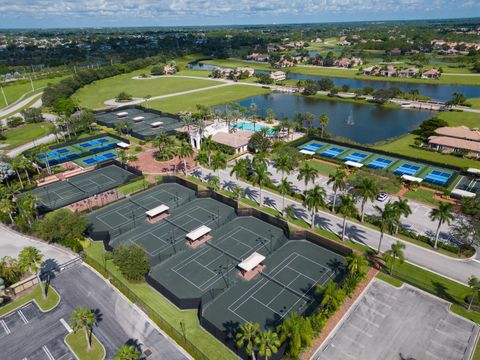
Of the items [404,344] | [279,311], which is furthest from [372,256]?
[279,311]

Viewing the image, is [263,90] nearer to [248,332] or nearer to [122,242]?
[122,242]

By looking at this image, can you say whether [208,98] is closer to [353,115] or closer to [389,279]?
[353,115]

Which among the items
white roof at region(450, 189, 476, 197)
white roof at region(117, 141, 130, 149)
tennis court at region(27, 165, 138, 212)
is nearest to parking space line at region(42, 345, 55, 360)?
tennis court at region(27, 165, 138, 212)

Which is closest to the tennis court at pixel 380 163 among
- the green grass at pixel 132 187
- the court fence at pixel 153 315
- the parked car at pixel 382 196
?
the parked car at pixel 382 196

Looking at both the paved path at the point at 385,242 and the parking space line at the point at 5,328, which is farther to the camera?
the paved path at the point at 385,242

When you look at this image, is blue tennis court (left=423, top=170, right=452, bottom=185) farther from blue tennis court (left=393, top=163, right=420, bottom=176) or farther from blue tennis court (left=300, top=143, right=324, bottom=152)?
blue tennis court (left=300, top=143, right=324, bottom=152)

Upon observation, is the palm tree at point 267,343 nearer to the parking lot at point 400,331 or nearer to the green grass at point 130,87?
the parking lot at point 400,331
